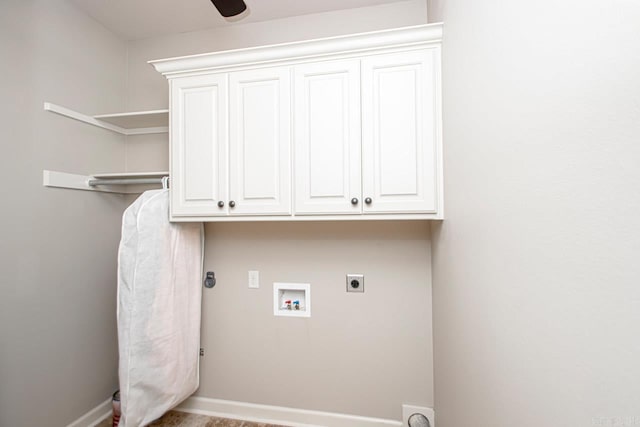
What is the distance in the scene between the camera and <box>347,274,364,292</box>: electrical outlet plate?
1899 millimetres

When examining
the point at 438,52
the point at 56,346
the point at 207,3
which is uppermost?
the point at 207,3

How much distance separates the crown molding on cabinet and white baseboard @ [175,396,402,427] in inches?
88.6

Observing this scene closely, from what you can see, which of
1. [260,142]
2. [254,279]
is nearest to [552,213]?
[260,142]

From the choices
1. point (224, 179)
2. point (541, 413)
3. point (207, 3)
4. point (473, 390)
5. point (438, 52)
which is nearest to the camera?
point (541, 413)

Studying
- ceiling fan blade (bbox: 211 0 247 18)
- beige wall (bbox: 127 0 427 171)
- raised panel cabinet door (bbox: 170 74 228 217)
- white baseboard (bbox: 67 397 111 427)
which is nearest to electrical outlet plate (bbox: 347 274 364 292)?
raised panel cabinet door (bbox: 170 74 228 217)

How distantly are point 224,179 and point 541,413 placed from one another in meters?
1.61

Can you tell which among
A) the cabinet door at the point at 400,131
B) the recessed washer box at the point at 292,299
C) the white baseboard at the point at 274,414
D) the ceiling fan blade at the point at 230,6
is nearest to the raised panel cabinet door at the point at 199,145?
the ceiling fan blade at the point at 230,6

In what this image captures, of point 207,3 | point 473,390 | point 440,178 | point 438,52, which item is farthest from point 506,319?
point 207,3

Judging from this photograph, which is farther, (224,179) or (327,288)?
(327,288)

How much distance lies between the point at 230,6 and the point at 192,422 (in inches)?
99.2

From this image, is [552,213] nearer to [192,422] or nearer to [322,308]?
[322,308]

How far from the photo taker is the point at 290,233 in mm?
2006

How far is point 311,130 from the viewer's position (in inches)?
62.0

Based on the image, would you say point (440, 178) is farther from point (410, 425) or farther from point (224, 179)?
point (410, 425)
